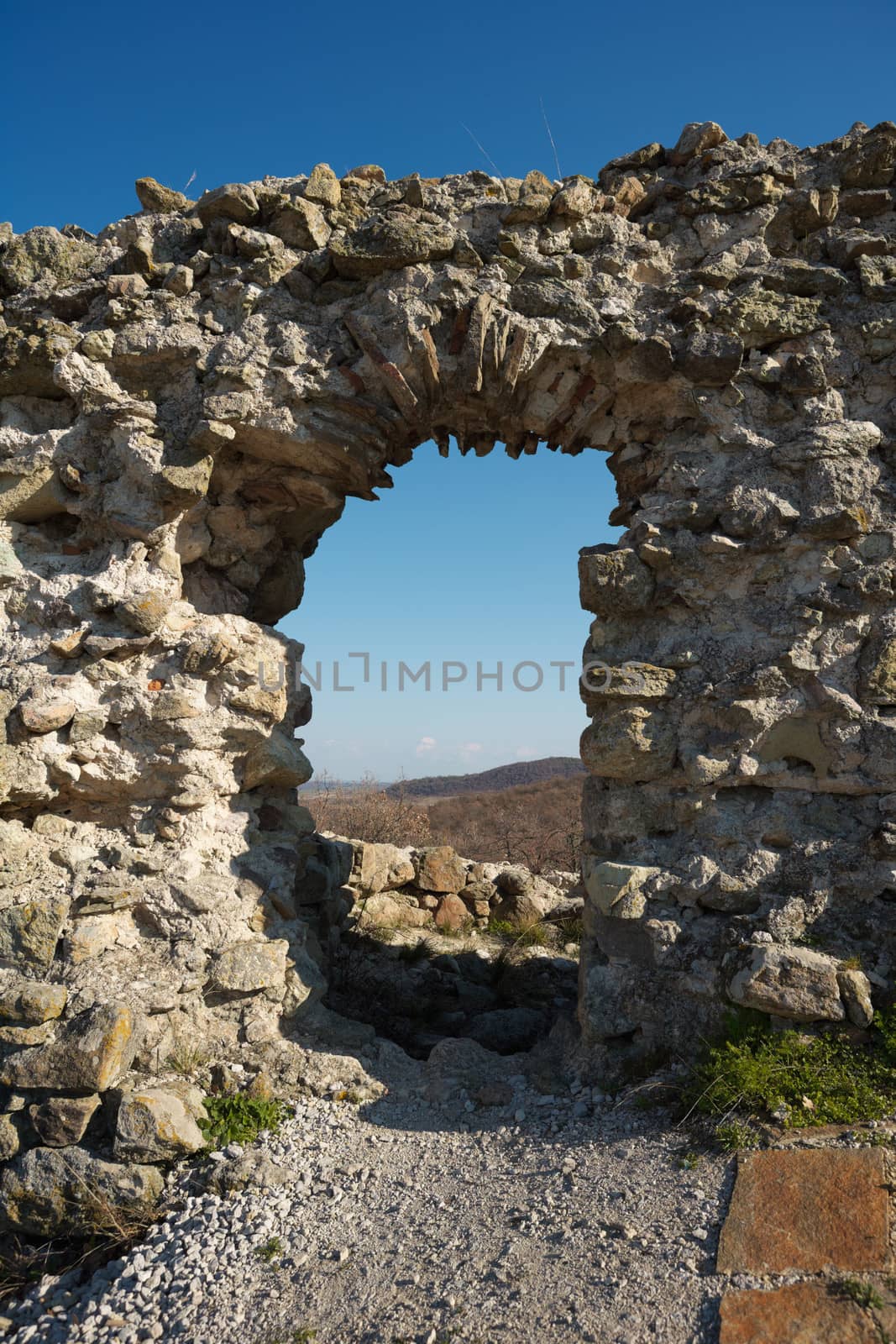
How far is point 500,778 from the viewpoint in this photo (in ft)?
61.2

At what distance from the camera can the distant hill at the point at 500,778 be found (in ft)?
55.7

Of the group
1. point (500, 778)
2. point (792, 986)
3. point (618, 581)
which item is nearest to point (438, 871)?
point (618, 581)

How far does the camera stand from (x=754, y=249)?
3.97 meters

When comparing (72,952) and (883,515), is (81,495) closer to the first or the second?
(72,952)

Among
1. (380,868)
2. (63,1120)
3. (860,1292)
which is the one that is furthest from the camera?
(380,868)

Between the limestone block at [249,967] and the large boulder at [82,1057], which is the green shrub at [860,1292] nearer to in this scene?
the limestone block at [249,967]

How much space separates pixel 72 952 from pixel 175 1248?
1.21 m

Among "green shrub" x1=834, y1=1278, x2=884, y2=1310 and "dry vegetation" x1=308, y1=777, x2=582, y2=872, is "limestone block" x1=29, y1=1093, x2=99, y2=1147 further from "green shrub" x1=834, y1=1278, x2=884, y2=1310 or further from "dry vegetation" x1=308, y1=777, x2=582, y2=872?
"dry vegetation" x1=308, y1=777, x2=582, y2=872

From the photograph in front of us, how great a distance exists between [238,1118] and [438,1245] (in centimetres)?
103

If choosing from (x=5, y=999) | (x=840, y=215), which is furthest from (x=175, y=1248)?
(x=840, y=215)

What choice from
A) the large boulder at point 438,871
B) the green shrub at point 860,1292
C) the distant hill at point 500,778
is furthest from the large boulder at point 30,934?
the distant hill at point 500,778

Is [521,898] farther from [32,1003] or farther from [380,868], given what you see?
[32,1003]

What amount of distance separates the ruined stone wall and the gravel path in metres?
0.49

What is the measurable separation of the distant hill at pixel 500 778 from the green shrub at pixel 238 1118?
41.8 feet
